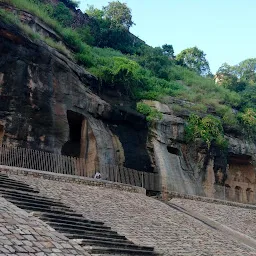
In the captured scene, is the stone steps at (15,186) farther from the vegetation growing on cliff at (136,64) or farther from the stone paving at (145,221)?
the vegetation growing on cliff at (136,64)

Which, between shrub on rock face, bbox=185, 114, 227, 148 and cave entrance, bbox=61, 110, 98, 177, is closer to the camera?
cave entrance, bbox=61, 110, 98, 177

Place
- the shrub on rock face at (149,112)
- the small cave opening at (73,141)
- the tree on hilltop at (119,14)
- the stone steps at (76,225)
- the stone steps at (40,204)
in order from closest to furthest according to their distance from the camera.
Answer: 1. the stone steps at (76,225)
2. the stone steps at (40,204)
3. the small cave opening at (73,141)
4. the shrub on rock face at (149,112)
5. the tree on hilltop at (119,14)

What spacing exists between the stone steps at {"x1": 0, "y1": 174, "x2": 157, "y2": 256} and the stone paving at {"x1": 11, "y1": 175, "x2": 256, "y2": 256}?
73cm

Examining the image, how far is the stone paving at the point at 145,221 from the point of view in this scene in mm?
11484

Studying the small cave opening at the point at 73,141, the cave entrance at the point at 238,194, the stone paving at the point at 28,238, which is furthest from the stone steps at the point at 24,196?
the cave entrance at the point at 238,194

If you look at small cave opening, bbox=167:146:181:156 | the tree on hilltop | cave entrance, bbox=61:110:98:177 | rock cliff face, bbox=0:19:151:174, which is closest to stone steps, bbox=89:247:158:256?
rock cliff face, bbox=0:19:151:174

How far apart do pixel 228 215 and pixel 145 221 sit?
687 centimetres

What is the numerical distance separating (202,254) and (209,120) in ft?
53.8

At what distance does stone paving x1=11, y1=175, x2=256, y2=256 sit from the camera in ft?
A: 37.7

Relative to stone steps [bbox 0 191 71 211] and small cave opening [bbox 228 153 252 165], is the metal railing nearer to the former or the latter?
stone steps [bbox 0 191 71 211]

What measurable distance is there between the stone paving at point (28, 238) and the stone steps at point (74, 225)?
0.40 m

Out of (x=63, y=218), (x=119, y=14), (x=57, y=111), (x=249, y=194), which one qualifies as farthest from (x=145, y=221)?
(x=119, y=14)

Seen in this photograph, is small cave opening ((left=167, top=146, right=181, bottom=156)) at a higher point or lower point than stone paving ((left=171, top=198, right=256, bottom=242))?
higher

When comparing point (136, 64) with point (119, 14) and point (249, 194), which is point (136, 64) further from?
point (119, 14)
